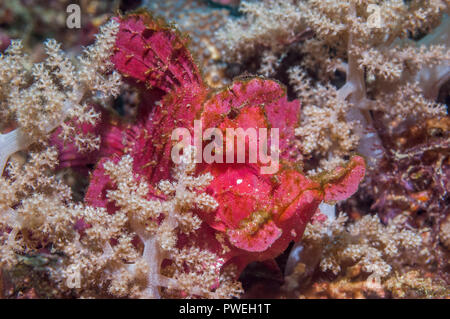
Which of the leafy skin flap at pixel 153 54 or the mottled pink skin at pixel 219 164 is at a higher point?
the leafy skin flap at pixel 153 54

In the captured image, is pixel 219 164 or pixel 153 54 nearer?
pixel 219 164

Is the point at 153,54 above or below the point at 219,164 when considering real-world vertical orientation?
above

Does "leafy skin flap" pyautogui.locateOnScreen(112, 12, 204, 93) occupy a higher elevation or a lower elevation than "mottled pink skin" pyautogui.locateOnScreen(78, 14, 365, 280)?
higher

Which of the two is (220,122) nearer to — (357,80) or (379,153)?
(357,80)

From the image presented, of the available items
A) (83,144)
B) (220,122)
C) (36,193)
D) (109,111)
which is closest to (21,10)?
(109,111)

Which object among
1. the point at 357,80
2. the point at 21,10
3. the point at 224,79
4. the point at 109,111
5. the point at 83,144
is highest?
the point at 21,10

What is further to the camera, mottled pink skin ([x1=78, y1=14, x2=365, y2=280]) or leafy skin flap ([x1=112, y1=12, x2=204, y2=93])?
leafy skin flap ([x1=112, y1=12, x2=204, y2=93])

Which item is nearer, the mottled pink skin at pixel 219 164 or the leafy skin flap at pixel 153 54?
the mottled pink skin at pixel 219 164

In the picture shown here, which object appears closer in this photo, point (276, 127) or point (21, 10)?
point (276, 127)
